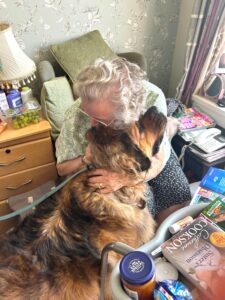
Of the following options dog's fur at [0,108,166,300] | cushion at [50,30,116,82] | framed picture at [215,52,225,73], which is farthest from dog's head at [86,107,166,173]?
framed picture at [215,52,225,73]

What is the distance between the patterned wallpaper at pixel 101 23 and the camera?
1852 mm

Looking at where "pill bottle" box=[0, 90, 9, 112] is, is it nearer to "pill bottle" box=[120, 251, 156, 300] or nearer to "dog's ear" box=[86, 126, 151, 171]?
"dog's ear" box=[86, 126, 151, 171]

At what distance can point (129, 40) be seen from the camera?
87.4 inches

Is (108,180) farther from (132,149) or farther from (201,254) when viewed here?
(201,254)

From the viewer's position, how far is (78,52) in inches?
74.6

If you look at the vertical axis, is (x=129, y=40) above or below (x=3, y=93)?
above

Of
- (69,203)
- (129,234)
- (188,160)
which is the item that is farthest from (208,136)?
(69,203)

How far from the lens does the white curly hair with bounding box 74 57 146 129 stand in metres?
1.00

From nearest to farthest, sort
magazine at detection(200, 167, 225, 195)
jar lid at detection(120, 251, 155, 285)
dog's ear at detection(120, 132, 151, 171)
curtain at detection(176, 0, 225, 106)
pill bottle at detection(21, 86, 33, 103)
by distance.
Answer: jar lid at detection(120, 251, 155, 285)
dog's ear at detection(120, 132, 151, 171)
magazine at detection(200, 167, 225, 195)
curtain at detection(176, 0, 225, 106)
pill bottle at detection(21, 86, 33, 103)

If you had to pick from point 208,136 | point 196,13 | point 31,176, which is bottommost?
point 31,176

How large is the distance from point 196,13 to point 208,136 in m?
0.80

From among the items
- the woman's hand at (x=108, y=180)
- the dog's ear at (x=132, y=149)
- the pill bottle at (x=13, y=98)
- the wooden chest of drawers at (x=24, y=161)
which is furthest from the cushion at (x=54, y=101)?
the dog's ear at (x=132, y=149)

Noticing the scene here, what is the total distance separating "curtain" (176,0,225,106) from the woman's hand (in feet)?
4.05

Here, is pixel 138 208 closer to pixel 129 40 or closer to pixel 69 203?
pixel 69 203
